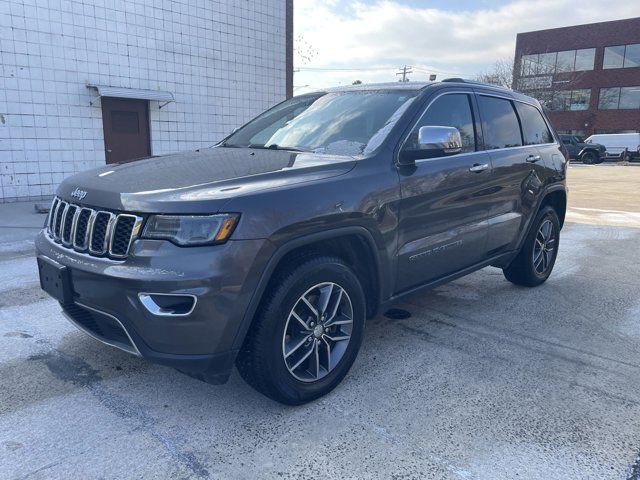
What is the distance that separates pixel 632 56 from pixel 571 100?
18.0 ft

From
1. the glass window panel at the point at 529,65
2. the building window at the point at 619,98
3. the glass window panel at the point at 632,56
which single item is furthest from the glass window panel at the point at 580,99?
the glass window panel at the point at 529,65

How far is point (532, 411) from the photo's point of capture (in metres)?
2.88

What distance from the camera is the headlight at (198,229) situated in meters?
2.35

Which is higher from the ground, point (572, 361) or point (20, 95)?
point (20, 95)

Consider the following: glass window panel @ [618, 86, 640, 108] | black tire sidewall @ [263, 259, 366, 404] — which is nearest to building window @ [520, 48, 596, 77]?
glass window panel @ [618, 86, 640, 108]

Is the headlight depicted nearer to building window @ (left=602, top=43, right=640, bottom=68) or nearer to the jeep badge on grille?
the jeep badge on grille

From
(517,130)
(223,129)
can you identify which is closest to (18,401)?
(517,130)

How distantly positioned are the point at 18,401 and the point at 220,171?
177 centimetres

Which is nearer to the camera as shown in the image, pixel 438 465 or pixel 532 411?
pixel 438 465

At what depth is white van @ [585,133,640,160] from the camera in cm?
3250

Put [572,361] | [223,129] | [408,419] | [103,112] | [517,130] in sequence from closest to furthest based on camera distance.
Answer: [408,419]
[572,361]
[517,130]
[103,112]
[223,129]

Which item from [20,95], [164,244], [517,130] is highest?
[20,95]

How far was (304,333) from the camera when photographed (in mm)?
2832

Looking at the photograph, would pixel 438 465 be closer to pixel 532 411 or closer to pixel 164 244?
pixel 532 411
